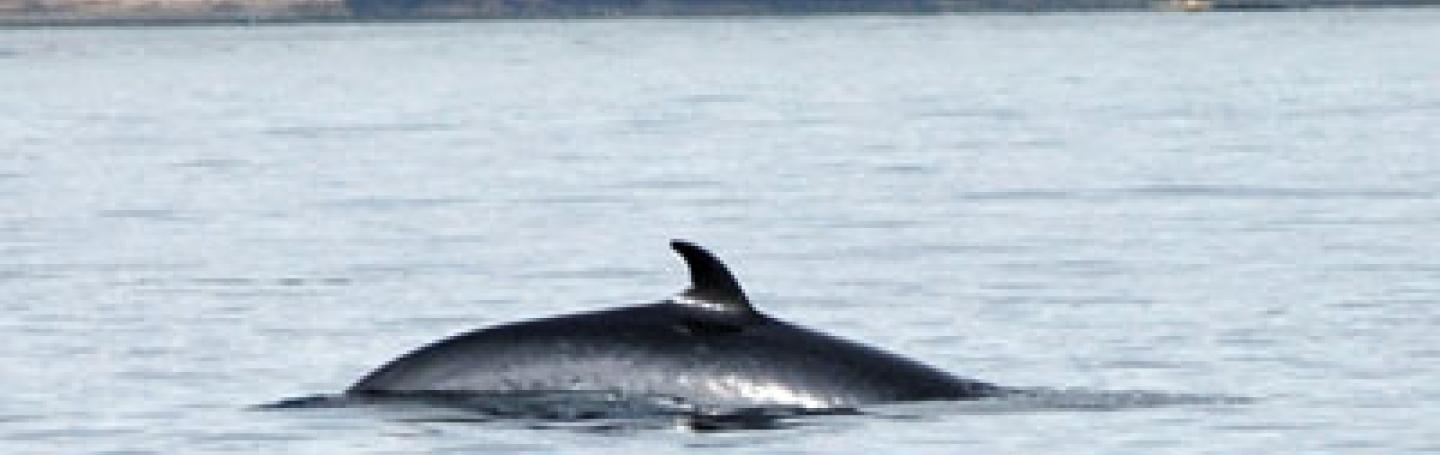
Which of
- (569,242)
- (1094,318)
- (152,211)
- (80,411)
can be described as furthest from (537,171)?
(80,411)

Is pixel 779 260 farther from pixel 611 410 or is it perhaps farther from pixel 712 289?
pixel 712 289

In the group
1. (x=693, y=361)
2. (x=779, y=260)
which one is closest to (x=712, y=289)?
(x=693, y=361)

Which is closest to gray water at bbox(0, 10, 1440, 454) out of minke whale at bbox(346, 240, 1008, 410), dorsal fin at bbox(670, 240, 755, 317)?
minke whale at bbox(346, 240, 1008, 410)

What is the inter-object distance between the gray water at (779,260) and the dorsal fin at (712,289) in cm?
74

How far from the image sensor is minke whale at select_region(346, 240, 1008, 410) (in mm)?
25547

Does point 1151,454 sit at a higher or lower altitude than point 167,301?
lower

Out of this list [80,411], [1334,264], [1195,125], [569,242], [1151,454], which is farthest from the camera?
[1195,125]

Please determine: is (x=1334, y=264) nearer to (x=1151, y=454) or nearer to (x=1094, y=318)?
(x=1094, y=318)

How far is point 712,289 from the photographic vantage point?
2516cm

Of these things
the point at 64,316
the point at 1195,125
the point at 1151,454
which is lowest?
the point at 1151,454

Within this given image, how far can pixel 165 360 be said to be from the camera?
30.6 metres

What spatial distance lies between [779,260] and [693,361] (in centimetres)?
1625

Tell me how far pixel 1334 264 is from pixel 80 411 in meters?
14.4

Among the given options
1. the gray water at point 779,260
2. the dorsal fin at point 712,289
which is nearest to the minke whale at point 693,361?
the dorsal fin at point 712,289
